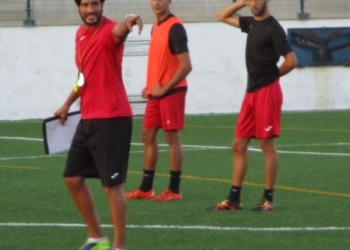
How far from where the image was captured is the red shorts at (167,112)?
38.6 ft

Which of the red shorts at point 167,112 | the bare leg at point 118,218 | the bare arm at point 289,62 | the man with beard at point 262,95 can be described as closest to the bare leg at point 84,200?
the bare leg at point 118,218

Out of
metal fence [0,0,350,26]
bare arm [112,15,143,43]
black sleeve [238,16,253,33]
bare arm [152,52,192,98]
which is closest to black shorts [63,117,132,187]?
bare arm [112,15,143,43]

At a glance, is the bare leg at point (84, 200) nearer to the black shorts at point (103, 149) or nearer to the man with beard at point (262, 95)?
the black shorts at point (103, 149)

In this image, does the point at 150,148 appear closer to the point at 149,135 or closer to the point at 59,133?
the point at 149,135

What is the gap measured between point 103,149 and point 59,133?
635mm

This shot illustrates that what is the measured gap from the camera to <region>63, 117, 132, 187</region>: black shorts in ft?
27.5

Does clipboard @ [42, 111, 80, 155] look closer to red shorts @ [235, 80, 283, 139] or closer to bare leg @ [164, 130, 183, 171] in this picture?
red shorts @ [235, 80, 283, 139]

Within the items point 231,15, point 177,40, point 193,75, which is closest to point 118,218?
point 177,40

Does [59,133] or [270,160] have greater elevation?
[59,133]

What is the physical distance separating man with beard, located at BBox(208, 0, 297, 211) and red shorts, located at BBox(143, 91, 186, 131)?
38.8 inches

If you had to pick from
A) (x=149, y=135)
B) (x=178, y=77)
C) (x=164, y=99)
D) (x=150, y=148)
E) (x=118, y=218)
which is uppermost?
(x=178, y=77)

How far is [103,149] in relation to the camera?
8391 millimetres

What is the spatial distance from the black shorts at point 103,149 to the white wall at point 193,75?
52.2 feet

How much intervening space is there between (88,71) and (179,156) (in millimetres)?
3588
